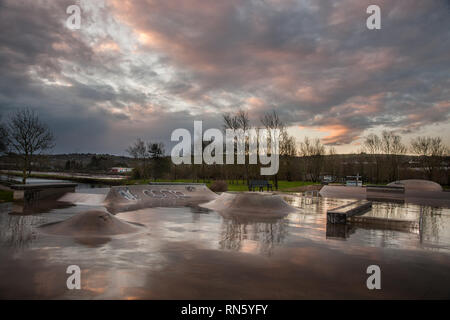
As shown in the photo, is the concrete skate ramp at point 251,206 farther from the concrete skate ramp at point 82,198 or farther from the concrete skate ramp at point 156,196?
the concrete skate ramp at point 82,198

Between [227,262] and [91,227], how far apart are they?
5327 millimetres

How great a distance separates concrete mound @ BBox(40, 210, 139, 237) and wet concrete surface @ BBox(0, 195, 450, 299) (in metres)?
0.44

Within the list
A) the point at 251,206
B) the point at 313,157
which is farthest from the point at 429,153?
the point at 251,206

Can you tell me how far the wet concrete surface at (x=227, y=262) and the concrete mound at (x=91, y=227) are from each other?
0.44m

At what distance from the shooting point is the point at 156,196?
67.1 feet

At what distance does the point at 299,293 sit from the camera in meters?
Result: 4.79

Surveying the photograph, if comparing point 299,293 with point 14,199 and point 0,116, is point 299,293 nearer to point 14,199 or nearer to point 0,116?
point 14,199

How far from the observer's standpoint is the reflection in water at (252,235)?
767cm

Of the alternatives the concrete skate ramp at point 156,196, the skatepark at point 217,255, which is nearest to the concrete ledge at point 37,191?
the concrete skate ramp at point 156,196

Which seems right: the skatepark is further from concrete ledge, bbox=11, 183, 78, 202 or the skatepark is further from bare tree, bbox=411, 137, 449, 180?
bare tree, bbox=411, 137, 449, 180

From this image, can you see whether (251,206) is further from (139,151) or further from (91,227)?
(139,151)

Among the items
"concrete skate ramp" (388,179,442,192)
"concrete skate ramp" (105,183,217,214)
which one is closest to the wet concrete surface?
"concrete skate ramp" (105,183,217,214)
